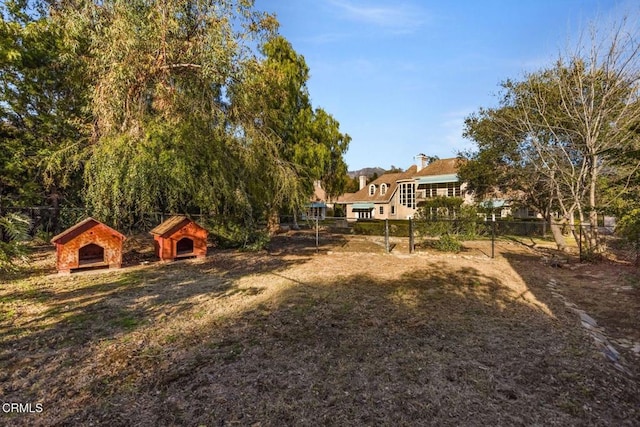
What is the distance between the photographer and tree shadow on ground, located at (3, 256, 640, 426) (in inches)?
88.5

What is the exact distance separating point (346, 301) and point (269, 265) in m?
3.40

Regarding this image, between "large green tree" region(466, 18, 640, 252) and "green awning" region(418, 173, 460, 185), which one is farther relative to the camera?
"green awning" region(418, 173, 460, 185)

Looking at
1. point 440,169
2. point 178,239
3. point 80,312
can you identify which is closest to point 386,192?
point 440,169

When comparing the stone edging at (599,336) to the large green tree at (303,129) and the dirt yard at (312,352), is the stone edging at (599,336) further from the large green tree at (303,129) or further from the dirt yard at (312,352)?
the large green tree at (303,129)

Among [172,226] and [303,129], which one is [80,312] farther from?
[303,129]

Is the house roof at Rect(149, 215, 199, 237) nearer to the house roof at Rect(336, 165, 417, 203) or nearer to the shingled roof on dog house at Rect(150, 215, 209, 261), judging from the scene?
the shingled roof on dog house at Rect(150, 215, 209, 261)

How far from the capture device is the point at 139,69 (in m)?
7.19

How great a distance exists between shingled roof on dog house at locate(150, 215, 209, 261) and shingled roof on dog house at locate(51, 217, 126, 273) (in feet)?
3.51

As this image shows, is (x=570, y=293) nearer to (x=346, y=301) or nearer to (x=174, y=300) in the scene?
(x=346, y=301)

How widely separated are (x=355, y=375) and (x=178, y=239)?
6770 millimetres

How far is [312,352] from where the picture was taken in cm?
321

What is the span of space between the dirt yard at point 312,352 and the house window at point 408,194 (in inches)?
956

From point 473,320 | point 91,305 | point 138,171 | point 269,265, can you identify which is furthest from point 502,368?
point 138,171

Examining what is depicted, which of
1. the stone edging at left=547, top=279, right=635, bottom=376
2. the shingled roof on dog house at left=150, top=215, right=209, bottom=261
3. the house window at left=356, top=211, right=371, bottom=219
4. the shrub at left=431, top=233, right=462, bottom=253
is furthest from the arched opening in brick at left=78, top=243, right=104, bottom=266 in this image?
the house window at left=356, top=211, right=371, bottom=219
